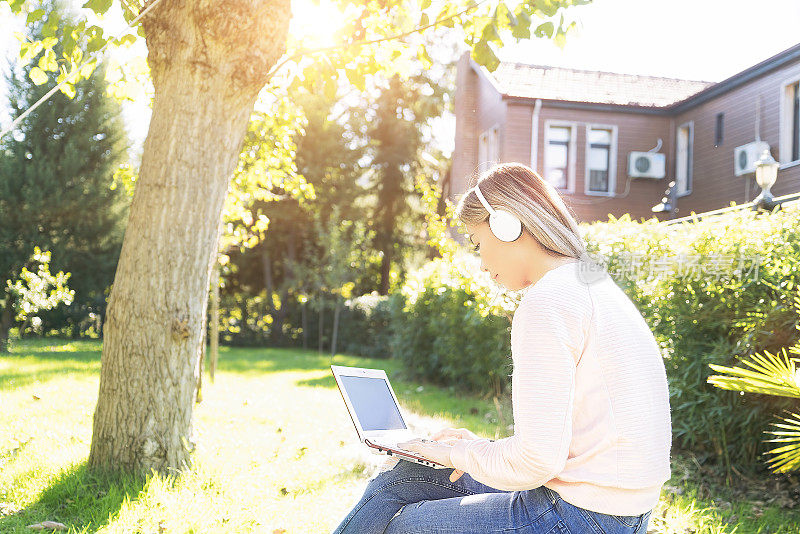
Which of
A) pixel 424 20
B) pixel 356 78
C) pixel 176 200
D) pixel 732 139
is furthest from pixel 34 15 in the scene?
pixel 732 139

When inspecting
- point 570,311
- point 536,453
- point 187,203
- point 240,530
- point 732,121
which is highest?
point 732,121

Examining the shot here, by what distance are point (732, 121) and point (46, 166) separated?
16.2m

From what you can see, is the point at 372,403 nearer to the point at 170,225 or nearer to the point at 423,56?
the point at 170,225

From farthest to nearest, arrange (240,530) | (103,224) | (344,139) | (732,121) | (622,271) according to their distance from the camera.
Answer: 1. (344,139)
2. (103,224)
3. (732,121)
4. (622,271)
5. (240,530)

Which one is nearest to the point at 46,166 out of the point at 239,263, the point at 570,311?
the point at 239,263

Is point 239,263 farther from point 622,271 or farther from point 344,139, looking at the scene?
point 622,271

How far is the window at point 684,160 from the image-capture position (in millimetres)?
18297

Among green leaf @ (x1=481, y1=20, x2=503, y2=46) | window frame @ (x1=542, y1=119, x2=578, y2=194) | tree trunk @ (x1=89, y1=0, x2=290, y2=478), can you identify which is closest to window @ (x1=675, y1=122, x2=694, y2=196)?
window frame @ (x1=542, y1=119, x2=578, y2=194)

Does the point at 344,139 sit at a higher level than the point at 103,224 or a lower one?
higher

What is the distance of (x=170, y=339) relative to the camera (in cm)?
464

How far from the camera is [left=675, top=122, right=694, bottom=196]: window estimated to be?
18.3 m

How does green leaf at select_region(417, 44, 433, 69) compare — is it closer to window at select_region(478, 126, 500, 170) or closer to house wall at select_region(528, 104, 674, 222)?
house wall at select_region(528, 104, 674, 222)

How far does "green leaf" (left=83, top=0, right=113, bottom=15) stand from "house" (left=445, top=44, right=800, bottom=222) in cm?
1448

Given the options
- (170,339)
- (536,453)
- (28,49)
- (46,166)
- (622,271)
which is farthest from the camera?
(46,166)
